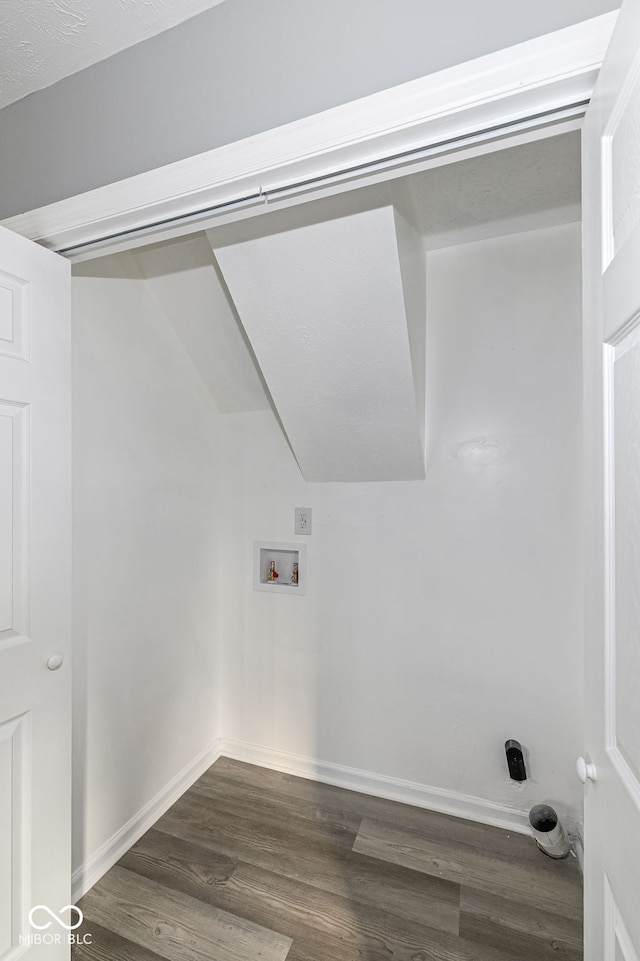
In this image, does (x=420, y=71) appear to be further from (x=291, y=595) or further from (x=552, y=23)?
(x=291, y=595)

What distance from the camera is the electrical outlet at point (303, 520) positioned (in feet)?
7.11

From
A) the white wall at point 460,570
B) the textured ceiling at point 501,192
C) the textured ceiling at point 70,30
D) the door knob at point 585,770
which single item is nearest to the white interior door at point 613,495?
the door knob at point 585,770

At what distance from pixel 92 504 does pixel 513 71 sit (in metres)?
1.61

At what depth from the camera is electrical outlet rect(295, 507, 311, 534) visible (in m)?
2.17

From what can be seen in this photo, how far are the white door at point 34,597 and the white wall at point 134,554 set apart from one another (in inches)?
13.8

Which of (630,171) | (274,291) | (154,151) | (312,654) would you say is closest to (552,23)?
(630,171)

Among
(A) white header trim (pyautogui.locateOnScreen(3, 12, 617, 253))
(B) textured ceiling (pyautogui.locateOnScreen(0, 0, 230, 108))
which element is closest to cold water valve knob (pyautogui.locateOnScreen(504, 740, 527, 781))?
(A) white header trim (pyautogui.locateOnScreen(3, 12, 617, 253))

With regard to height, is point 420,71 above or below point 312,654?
above

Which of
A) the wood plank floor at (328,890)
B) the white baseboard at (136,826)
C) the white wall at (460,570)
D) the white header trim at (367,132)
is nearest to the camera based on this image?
the white header trim at (367,132)

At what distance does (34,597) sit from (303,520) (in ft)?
4.00

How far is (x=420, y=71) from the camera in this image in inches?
30.9

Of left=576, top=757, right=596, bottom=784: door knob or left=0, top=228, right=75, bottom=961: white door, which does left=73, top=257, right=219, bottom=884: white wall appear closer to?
left=0, top=228, right=75, bottom=961: white door

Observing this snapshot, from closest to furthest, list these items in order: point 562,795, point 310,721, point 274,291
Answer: point 274,291
point 562,795
point 310,721

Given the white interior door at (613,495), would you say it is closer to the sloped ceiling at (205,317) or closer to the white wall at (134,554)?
the sloped ceiling at (205,317)
